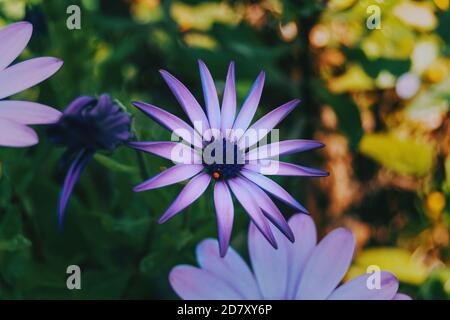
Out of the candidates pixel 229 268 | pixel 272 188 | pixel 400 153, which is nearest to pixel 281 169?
pixel 272 188

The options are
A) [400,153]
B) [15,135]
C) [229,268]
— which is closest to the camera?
[15,135]

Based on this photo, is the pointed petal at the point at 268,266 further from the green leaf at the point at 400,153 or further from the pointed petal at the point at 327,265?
the green leaf at the point at 400,153

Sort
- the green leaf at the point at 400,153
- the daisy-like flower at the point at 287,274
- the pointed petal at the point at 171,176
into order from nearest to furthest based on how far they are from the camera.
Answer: the pointed petal at the point at 171,176 → the daisy-like flower at the point at 287,274 → the green leaf at the point at 400,153

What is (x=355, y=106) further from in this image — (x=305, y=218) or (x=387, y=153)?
(x=305, y=218)

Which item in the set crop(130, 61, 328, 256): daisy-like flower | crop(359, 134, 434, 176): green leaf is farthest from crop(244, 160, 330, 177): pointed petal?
crop(359, 134, 434, 176): green leaf

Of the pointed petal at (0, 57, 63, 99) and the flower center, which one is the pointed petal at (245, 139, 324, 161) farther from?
the pointed petal at (0, 57, 63, 99)

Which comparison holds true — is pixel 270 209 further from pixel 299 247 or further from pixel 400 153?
pixel 400 153

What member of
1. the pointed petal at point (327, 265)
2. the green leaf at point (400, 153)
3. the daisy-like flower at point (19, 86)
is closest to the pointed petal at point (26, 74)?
the daisy-like flower at point (19, 86)
